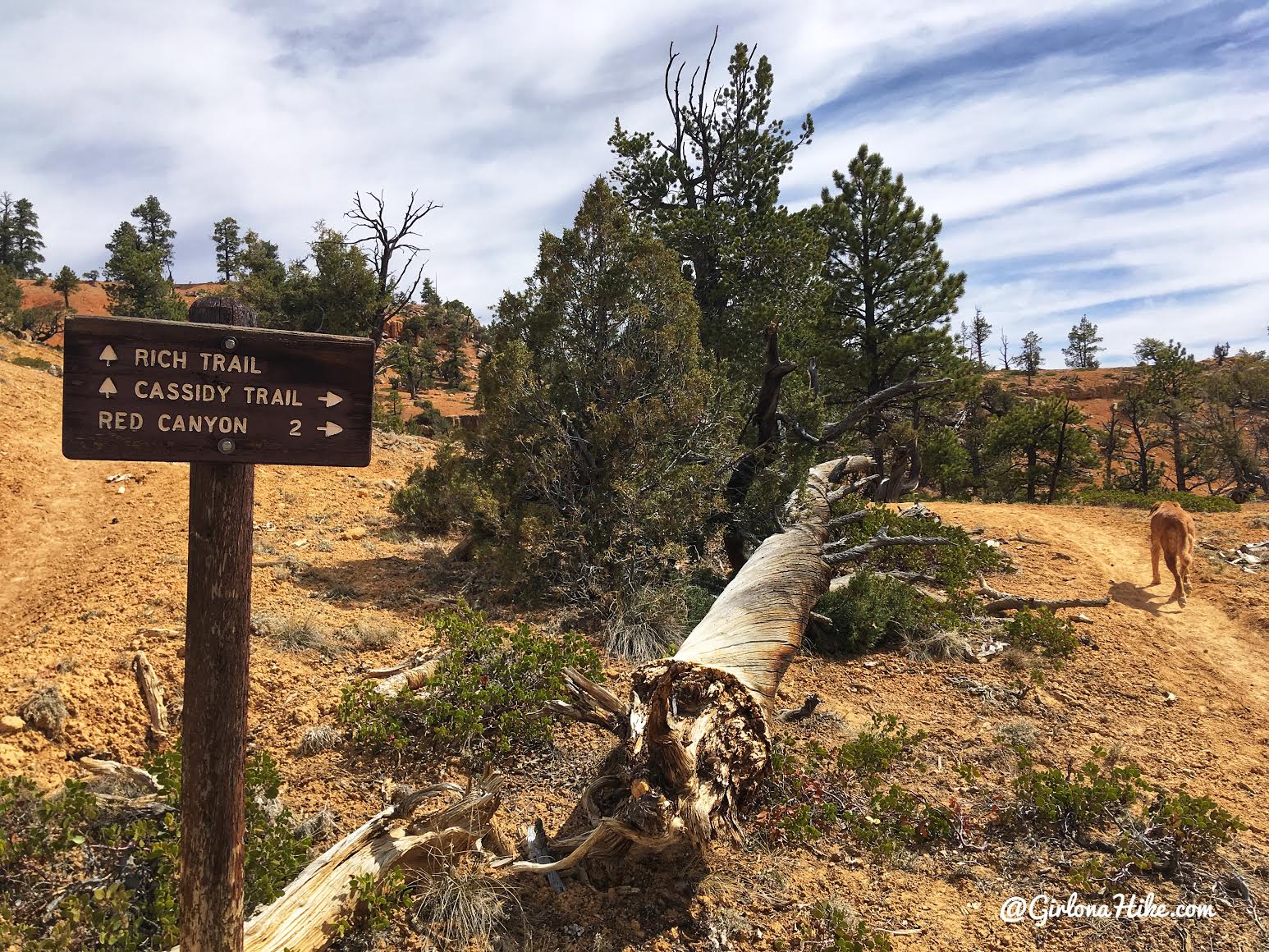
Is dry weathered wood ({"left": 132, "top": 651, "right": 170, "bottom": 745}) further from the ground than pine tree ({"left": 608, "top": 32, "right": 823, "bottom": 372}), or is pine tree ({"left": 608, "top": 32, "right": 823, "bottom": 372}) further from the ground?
pine tree ({"left": 608, "top": 32, "right": 823, "bottom": 372})

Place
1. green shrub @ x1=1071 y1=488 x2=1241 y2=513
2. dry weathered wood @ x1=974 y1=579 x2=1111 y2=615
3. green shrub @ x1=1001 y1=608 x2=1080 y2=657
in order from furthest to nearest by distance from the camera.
Answer: green shrub @ x1=1071 y1=488 x2=1241 y2=513 < dry weathered wood @ x1=974 y1=579 x2=1111 y2=615 < green shrub @ x1=1001 y1=608 x2=1080 y2=657

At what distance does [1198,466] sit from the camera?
24.2 meters

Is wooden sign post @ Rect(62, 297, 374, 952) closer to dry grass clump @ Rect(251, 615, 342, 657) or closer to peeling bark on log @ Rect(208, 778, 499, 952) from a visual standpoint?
peeling bark on log @ Rect(208, 778, 499, 952)

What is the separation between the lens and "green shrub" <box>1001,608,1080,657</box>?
691 cm

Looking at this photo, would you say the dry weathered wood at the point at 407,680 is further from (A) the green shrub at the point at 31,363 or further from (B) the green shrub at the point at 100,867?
(A) the green shrub at the point at 31,363

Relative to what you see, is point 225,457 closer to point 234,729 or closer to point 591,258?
point 234,729

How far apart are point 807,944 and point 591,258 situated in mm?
6995

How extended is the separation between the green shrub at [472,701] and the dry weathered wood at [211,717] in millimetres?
1913

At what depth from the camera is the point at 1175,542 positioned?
9.19 m

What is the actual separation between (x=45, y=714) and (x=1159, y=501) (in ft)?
59.5

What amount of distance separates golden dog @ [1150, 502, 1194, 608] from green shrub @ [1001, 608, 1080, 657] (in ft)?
9.44

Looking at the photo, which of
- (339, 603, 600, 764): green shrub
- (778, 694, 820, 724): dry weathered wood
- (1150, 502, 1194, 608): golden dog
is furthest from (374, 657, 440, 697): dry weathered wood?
(1150, 502, 1194, 608): golden dog

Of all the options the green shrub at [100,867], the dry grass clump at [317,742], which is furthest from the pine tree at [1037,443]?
the green shrub at [100,867]

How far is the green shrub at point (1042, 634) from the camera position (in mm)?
6906
